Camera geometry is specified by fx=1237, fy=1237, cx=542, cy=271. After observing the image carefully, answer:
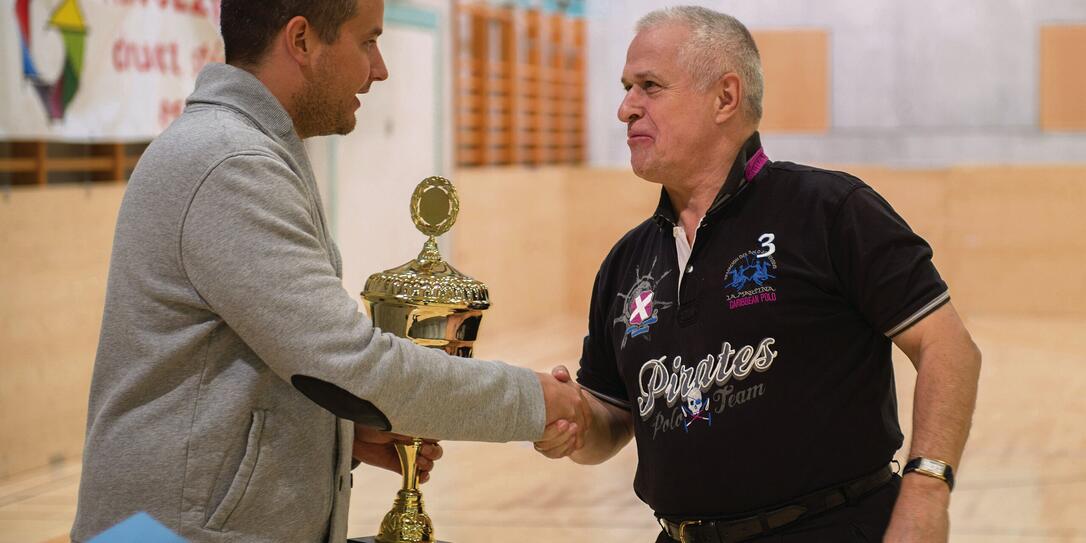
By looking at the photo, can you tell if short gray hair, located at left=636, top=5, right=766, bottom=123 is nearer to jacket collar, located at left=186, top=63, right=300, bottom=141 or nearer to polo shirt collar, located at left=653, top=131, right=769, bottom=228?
polo shirt collar, located at left=653, top=131, right=769, bottom=228

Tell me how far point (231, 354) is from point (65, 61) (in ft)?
14.1

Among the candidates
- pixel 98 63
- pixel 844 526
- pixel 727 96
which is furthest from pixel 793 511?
pixel 98 63

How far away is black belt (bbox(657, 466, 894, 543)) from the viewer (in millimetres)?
2039

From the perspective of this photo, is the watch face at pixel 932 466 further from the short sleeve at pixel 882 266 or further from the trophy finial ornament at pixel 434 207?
the trophy finial ornament at pixel 434 207

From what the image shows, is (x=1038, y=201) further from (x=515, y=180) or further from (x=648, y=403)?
(x=648, y=403)

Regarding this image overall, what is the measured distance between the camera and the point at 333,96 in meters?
1.92

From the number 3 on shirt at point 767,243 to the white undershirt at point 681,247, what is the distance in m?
0.13

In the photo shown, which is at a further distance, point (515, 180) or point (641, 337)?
point (515, 180)

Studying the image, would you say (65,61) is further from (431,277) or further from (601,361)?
(431,277)

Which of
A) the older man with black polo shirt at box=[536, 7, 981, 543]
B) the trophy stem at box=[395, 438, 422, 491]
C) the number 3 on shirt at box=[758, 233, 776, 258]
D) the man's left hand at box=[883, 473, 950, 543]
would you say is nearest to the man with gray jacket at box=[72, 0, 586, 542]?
Result: the trophy stem at box=[395, 438, 422, 491]

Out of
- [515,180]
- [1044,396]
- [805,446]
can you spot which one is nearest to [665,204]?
[805,446]

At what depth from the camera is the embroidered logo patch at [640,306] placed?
2201mm

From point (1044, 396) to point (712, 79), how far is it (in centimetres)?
607

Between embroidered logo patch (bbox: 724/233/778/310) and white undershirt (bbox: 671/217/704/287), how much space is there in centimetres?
10
